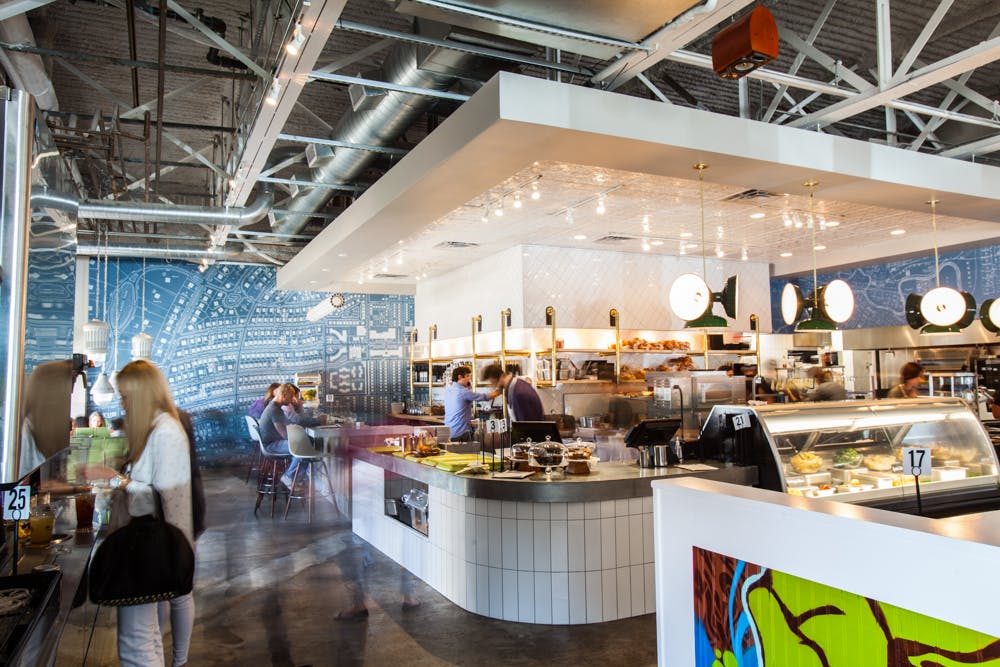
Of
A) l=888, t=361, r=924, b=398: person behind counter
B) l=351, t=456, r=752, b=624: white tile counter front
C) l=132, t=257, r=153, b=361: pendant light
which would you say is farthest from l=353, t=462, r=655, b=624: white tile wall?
l=132, t=257, r=153, b=361: pendant light

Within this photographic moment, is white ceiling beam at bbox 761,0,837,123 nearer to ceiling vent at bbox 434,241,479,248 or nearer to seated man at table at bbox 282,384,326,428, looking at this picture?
ceiling vent at bbox 434,241,479,248

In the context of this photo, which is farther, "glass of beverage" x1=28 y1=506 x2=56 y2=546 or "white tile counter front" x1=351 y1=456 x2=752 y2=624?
"white tile counter front" x1=351 y1=456 x2=752 y2=624

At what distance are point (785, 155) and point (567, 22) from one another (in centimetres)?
228

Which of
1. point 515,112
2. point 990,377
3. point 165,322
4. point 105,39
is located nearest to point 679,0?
point 515,112

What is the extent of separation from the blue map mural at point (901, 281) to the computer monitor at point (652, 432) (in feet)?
21.9

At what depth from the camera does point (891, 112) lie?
668cm

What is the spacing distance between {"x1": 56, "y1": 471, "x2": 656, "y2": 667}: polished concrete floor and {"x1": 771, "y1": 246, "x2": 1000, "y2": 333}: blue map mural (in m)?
7.68

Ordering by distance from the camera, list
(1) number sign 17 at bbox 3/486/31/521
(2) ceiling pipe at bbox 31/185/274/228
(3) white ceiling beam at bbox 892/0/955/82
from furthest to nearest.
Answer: (2) ceiling pipe at bbox 31/185/274/228
(3) white ceiling beam at bbox 892/0/955/82
(1) number sign 17 at bbox 3/486/31/521

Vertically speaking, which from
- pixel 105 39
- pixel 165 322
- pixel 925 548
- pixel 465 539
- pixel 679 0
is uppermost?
pixel 105 39

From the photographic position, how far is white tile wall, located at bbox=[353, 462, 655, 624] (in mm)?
4734

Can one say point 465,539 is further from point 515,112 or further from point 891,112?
point 891,112

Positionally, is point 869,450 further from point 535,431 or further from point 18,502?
point 18,502

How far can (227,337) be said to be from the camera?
1348cm

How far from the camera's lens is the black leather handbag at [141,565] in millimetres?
3131
